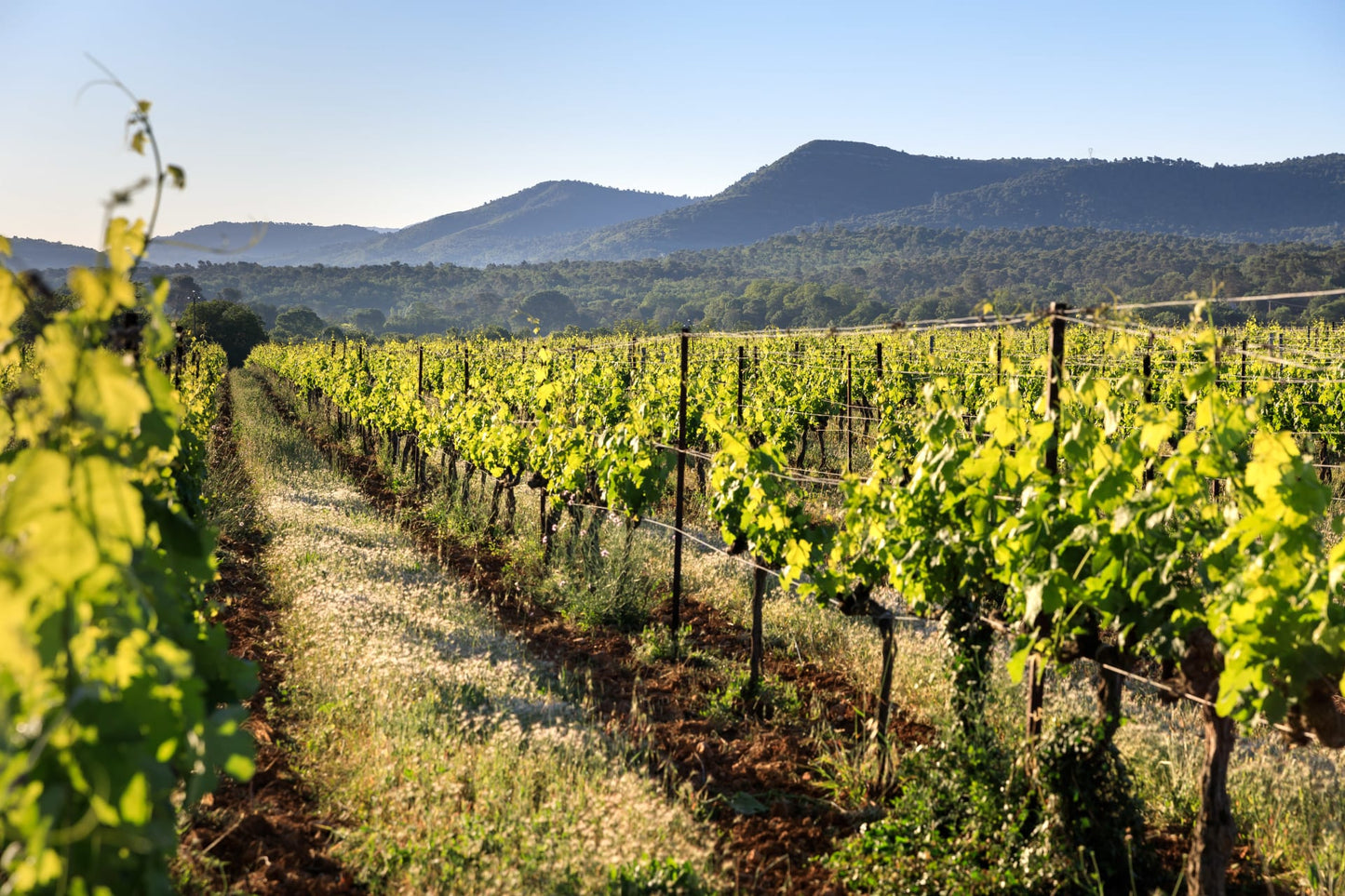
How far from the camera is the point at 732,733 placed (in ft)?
18.8

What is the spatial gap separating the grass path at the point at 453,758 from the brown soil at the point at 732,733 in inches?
10.5

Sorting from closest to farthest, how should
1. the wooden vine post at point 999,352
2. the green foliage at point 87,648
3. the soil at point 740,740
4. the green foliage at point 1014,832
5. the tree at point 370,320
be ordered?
the green foliage at point 87,648 → the green foliage at point 1014,832 → the soil at point 740,740 → the wooden vine post at point 999,352 → the tree at point 370,320

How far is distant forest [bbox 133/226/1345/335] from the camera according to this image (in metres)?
91.9

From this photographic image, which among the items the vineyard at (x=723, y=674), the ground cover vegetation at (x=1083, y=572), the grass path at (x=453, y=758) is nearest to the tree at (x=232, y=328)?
the vineyard at (x=723, y=674)

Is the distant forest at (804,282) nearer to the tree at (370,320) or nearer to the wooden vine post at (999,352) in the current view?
the tree at (370,320)

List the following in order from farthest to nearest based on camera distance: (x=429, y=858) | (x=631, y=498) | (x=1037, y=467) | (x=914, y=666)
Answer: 1. (x=631, y=498)
2. (x=914, y=666)
3. (x=1037, y=467)
4. (x=429, y=858)

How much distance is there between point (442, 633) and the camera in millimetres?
7047

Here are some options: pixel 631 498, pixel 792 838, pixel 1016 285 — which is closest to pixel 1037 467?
pixel 792 838

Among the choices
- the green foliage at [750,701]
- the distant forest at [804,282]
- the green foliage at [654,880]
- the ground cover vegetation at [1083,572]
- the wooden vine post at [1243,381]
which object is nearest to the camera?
the ground cover vegetation at [1083,572]

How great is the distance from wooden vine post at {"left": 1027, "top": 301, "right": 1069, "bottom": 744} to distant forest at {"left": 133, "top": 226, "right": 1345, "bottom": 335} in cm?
6558

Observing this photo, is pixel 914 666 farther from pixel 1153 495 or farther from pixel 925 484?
pixel 1153 495

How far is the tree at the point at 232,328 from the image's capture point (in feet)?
185

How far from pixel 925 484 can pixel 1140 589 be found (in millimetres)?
1205

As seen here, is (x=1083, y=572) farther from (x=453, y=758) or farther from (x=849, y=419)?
(x=849, y=419)
